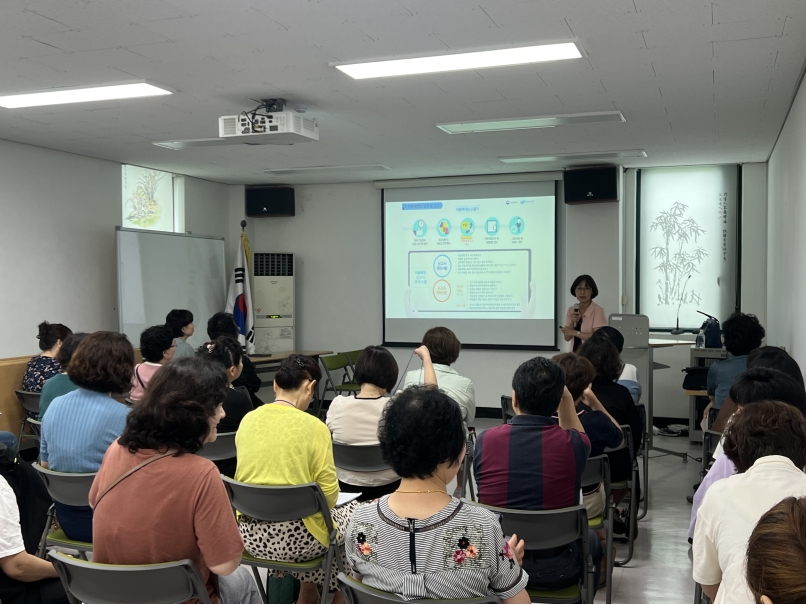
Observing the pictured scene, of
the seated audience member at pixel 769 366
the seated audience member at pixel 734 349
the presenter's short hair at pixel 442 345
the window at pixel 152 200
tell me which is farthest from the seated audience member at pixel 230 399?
the window at pixel 152 200

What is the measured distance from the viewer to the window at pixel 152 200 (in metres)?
8.01

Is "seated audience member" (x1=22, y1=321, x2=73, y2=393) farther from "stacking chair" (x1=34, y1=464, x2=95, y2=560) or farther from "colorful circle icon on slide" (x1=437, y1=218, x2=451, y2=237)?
"colorful circle icon on slide" (x1=437, y1=218, x2=451, y2=237)

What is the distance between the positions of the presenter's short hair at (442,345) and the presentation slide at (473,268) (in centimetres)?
426

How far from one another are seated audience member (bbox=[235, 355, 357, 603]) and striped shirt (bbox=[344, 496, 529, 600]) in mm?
1069

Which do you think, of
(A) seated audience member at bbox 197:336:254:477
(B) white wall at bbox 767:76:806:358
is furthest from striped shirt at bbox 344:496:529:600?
(B) white wall at bbox 767:76:806:358

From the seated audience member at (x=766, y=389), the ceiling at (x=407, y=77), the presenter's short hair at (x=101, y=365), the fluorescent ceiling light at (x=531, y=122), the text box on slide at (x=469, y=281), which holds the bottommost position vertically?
the seated audience member at (x=766, y=389)

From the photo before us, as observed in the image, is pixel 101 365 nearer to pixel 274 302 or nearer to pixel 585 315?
pixel 585 315

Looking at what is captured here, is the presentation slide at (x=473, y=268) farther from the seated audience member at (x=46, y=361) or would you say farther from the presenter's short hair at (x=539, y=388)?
the presenter's short hair at (x=539, y=388)

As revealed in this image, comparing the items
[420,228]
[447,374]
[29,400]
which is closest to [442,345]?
[447,374]

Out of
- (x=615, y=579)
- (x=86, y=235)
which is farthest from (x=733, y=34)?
(x=86, y=235)

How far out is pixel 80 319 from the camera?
721 cm

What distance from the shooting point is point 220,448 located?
3688mm

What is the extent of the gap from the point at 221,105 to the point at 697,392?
4629 millimetres

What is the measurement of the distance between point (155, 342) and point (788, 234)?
14.6ft
